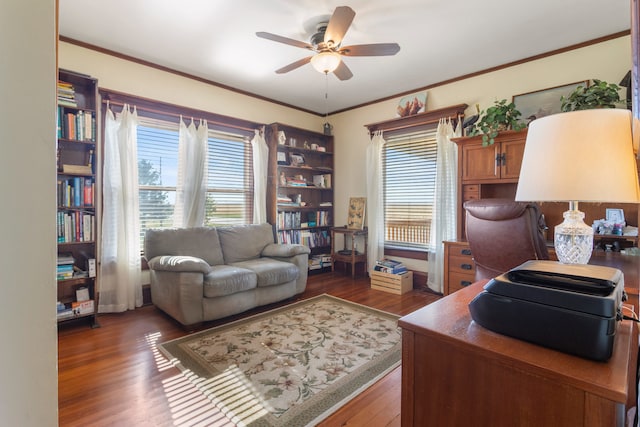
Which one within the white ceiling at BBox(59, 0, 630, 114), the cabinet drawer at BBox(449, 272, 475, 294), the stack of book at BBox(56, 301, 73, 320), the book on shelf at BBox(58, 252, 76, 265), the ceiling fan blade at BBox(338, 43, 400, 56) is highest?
the white ceiling at BBox(59, 0, 630, 114)

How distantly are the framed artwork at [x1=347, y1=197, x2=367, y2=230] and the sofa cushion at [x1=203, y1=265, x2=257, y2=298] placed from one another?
6.62 feet

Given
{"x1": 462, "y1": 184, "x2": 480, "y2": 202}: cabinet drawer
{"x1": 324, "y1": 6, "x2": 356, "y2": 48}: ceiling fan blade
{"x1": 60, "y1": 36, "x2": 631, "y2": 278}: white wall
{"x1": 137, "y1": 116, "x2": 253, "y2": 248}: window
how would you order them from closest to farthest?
{"x1": 324, "y1": 6, "x2": 356, "y2": 48}: ceiling fan blade
{"x1": 60, "y1": 36, "x2": 631, "y2": 278}: white wall
{"x1": 462, "y1": 184, "x2": 480, "y2": 202}: cabinet drawer
{"x1": 137, "y1": 116, "x2": 253, "y2": 248}: window

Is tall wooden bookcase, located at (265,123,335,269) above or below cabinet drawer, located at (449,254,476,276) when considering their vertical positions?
above

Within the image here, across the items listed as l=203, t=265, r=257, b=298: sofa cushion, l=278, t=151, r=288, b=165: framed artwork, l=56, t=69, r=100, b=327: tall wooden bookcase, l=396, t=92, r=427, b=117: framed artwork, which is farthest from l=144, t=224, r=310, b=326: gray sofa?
l=396, t=92, r=427, b=117: framed artwork

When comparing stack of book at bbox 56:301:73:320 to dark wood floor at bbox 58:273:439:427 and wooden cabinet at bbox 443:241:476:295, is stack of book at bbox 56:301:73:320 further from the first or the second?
wooden cabinet at bbox 443:241:476:295

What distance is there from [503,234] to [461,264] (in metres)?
1.05

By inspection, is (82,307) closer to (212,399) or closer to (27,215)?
(212,399)

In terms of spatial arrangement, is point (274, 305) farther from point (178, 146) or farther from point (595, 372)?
point (595, 372)

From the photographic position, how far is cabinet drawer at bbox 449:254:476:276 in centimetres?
277

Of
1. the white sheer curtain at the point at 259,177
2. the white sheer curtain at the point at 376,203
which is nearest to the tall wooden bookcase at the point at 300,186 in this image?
the white sheer curtain at the point at 259,177

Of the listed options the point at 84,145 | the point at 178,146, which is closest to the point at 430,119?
the point at 178,146

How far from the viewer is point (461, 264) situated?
112 inches

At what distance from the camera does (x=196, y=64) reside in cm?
322

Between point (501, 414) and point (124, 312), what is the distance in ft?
10.9
